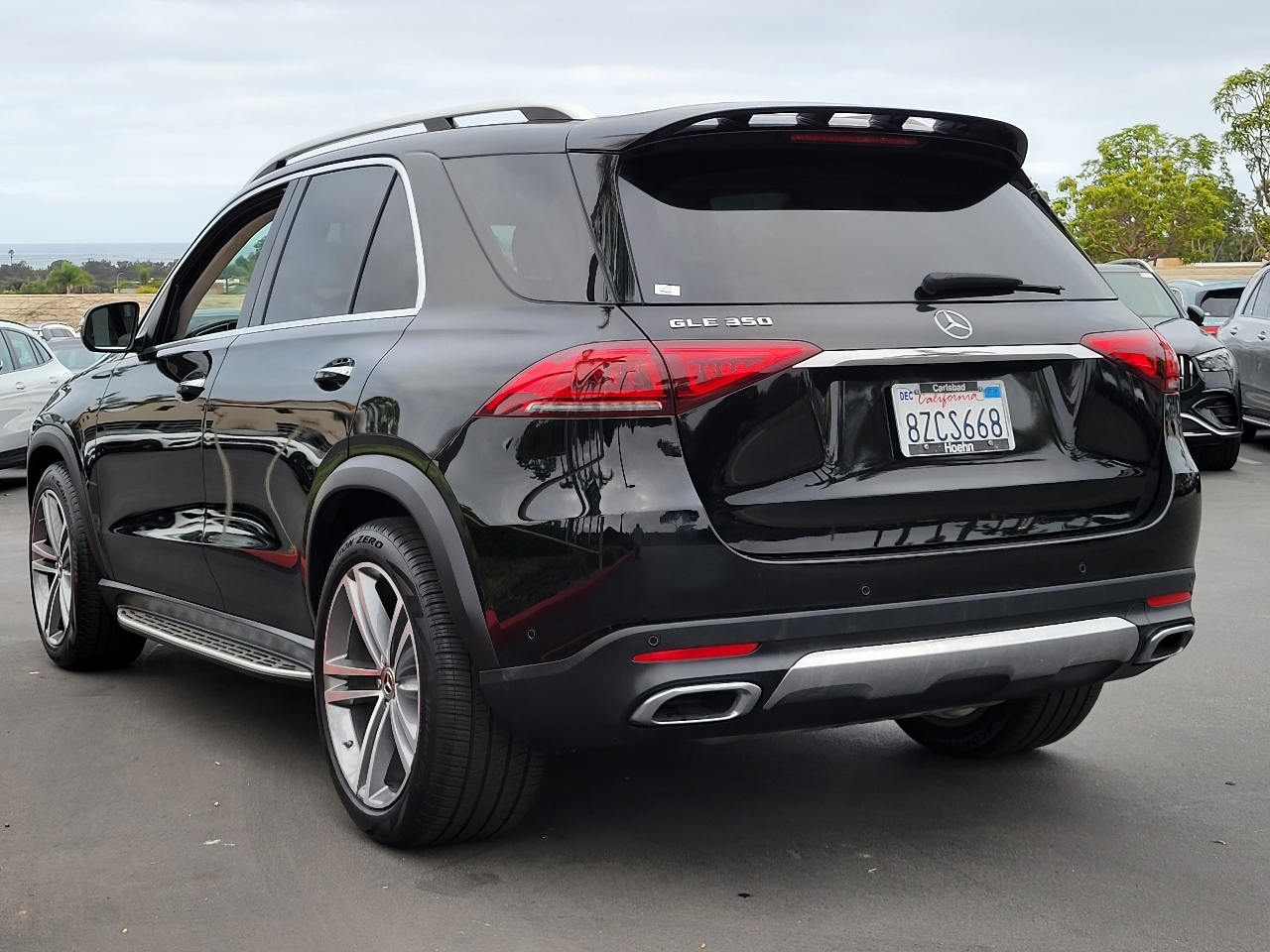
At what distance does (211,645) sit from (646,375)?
90.9 inches

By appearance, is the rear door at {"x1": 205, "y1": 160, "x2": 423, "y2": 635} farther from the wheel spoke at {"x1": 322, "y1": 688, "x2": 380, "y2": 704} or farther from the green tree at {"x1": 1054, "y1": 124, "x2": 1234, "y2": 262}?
the green tree at {"x1": 1054, "y1": 124, "x2": 1234, "y2": 262}

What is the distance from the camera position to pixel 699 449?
140 inches

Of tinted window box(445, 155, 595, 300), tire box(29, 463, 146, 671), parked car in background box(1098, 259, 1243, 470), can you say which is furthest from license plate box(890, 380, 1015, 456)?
parked car in background box(1098, 259, 1243, 470)

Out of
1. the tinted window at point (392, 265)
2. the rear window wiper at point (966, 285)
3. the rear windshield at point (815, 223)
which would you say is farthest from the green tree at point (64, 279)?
the rear window wiper at point (966, 285)

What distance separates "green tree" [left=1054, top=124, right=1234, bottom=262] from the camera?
7838 centimetres

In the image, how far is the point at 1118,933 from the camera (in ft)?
11.9

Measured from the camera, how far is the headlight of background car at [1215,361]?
1365cm

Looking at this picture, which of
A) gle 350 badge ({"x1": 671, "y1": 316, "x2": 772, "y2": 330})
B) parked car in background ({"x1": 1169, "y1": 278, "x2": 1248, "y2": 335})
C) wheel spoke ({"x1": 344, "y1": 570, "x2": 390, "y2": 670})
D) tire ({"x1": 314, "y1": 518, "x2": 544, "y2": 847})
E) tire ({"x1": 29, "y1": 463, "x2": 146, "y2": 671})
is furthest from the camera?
parked car in background ({"x1": 1169, "y1": 278, "x2": 1248, "y2": 335})

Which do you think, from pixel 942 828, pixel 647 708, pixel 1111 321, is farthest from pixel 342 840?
pixel 1111 321

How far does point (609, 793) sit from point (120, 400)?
2421mm

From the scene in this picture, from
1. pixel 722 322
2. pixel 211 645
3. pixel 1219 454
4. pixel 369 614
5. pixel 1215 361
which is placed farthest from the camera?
pixel 1219 454

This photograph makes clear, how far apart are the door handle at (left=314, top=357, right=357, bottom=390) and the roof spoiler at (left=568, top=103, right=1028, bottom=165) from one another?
87cm

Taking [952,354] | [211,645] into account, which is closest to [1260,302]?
[211,645]

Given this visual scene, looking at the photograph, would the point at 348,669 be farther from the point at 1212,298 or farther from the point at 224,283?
the point at 1212,298
